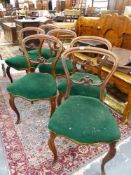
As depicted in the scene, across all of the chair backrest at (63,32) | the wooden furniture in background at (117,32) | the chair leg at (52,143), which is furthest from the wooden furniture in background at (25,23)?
the chair leg at (52,143)

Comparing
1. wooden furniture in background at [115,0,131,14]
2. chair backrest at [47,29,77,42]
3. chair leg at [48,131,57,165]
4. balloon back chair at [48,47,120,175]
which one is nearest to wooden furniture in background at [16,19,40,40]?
chair backrest at [47,29,77,42]

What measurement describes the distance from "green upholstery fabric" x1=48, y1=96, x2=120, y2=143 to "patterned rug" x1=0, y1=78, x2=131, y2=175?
0.43 meters

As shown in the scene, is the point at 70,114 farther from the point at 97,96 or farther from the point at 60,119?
the point at 97,96

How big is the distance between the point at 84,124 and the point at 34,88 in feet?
2.24

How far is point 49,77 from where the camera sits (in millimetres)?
1891

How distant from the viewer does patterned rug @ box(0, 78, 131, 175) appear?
1.41 metres

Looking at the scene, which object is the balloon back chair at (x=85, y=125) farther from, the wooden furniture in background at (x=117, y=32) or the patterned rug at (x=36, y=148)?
the wooden furniture in background at (x=117, y=32)

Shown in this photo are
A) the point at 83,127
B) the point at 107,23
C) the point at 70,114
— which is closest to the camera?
the point at 83,127

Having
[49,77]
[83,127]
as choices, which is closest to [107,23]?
[49,77]

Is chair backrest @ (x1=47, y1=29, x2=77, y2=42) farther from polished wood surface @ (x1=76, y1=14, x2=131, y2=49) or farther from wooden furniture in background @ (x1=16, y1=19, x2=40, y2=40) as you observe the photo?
wooden furniture in background @ (x1=16, y1=19, x2=40, y2=40)

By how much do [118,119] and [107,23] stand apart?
1.36 meters

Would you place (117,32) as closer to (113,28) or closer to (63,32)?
(113,28)

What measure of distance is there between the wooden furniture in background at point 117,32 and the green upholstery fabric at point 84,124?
2.02 feet

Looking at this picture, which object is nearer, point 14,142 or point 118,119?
point 14,142
